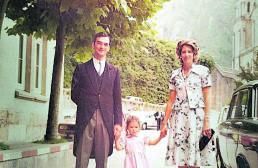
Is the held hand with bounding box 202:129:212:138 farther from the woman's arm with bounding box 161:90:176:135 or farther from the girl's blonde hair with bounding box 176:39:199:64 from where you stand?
the girl's blonde hair with bounding box 176:39:199:64

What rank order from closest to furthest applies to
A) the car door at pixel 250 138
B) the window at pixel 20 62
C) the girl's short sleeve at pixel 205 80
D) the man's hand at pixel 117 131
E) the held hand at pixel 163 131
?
the car door at pixel 250 138
the girl's short sleeve at pixel 205 80
the held hand at pixel 163 131
the man's hand at pixel 117 131
the window at pixel 20 62

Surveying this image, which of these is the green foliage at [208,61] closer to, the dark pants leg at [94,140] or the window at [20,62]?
the dark pants leg at [94,140]

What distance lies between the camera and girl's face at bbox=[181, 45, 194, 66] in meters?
3.72

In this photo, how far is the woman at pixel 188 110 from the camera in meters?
3.67

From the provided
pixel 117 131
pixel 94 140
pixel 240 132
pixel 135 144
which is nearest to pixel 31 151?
pixel 94 140

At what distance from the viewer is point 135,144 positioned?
383cm

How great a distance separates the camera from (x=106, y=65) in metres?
3.94

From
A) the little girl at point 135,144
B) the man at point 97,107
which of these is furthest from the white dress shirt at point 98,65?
the little girl at point 135,144

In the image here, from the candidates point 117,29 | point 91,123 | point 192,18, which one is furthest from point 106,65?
point 192,18

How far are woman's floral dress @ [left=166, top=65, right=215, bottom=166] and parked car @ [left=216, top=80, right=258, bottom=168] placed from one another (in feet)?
0.72

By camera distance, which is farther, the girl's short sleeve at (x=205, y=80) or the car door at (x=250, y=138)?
the girl's short sleeve at (x=205, y=80)

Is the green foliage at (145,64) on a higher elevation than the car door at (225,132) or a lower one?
higher

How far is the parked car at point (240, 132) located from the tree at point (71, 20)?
3.90 feet

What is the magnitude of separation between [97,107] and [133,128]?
0.30 m
